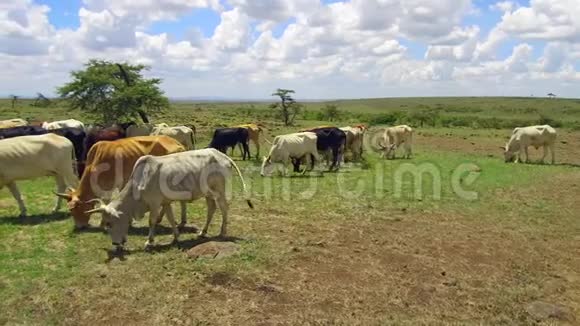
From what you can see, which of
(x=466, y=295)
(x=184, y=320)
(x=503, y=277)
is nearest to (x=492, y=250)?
(x=503, y=277)

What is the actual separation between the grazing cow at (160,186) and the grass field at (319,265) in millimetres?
597

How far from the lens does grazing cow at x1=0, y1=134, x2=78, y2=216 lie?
37.3 ft

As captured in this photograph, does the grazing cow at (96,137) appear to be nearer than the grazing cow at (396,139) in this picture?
Yes

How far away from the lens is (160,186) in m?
9.36

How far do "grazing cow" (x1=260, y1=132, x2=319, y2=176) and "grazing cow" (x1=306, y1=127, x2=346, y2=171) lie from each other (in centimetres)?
109

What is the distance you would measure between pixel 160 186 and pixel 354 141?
46.7 feet

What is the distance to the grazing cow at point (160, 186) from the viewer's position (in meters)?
9.20

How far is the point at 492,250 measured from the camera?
10.1 metres

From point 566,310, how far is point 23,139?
11074 millimetres

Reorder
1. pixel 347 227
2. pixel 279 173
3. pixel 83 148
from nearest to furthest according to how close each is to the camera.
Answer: pixel 347 227 < pixel 83 148 < pixel 279 173

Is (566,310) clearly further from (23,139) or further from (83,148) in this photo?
(83,148)

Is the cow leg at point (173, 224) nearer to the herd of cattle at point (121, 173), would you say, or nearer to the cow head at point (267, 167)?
the herd of cattle at point (121, 173)

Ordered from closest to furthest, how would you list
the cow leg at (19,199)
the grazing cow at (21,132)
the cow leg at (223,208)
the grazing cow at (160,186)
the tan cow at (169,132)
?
the grazing cow at (160,186)
the cow leg at (223,208)
the cow leg at (19,199)
the grazing cow at (21,132)
the tan cow at (169,132)

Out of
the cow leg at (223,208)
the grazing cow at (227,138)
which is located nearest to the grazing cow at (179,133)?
the grazing cow at (227,138)
